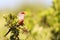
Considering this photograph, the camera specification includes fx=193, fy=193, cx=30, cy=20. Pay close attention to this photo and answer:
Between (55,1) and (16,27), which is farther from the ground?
(16,27)

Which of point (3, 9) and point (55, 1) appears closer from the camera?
point (3, 9)

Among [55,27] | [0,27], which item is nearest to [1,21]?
[0,27]

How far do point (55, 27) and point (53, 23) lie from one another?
1.7 inches

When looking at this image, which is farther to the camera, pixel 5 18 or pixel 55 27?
pixel 55 27

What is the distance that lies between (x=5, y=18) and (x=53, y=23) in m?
1.20

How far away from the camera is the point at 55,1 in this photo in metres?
1.73

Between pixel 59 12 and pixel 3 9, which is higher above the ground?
pixel 3 9

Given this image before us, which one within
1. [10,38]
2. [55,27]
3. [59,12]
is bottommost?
[55,27]

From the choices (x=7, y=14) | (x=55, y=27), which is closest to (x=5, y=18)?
(x=7, y=14)

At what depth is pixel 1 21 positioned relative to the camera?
55cm

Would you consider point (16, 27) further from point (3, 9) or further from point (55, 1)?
point (55, 1)

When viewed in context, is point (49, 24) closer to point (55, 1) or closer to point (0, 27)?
point (55, 1)

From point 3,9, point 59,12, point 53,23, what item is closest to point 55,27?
point 53,23

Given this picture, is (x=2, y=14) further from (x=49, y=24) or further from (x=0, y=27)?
(x=49, y=24)
